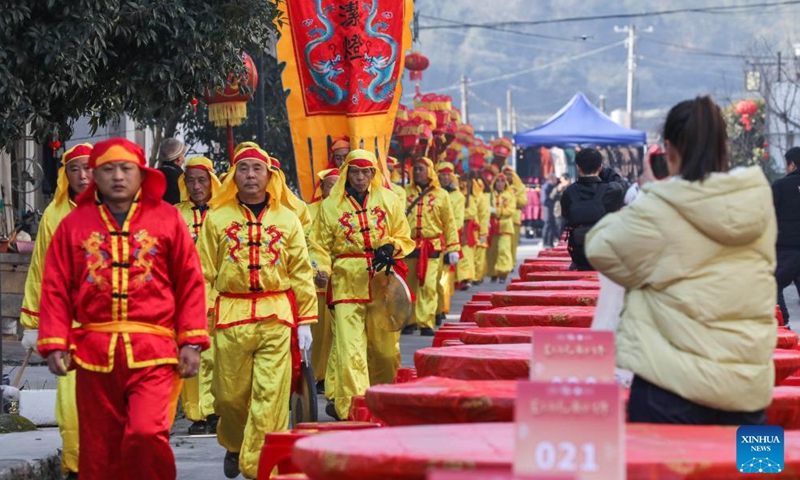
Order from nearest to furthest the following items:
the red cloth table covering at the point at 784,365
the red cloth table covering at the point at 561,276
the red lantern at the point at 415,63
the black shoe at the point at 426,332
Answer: the red cloth table covering at the point at 784,365, the red cloth table covering at the point at 561,276, the black shoe at the point at 426,332, the red lantern at the point at 415,63

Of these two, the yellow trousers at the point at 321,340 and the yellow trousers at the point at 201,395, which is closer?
the yellow trousers at the point at 201,395

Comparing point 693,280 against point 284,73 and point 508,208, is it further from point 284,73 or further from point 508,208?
point 508,208

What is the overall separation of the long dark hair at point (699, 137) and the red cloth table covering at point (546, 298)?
13.8 ft

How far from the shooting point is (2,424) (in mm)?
10469

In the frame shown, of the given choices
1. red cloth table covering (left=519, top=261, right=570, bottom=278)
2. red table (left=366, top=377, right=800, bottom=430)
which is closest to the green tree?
red cloth table covering (left=519, top=261, right=570, bottom=278)

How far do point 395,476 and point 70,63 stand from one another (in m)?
6.67

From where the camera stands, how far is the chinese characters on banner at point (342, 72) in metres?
14.8

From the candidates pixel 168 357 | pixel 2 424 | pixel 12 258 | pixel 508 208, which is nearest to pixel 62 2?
pixel 2 424

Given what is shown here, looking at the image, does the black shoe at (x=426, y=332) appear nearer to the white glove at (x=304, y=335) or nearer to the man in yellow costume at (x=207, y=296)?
the man in yellow costume at (x=207, y=296)

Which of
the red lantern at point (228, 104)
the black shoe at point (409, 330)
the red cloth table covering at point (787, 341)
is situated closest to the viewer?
the red cloth table covering at point (787, 341)

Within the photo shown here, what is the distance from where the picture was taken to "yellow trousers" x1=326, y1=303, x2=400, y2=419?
1175 cm

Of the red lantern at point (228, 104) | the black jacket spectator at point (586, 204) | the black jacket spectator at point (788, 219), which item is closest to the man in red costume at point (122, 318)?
the black jacket spectator at point (586, 204)

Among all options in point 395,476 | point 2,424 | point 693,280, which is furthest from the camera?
point 2,424

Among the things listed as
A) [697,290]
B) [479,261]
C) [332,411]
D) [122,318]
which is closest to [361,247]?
[332,411]
